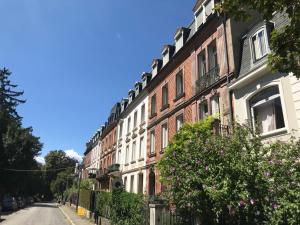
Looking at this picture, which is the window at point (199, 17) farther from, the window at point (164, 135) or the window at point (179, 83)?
the window at point (164, 135)

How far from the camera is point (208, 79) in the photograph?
15.8 metres

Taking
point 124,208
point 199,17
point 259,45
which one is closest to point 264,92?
point 259,45

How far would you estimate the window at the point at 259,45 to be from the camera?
1228cm

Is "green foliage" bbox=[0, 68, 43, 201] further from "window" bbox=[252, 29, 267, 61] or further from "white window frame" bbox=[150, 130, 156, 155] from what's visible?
"window" bbox=[252, 29, 267, 61]

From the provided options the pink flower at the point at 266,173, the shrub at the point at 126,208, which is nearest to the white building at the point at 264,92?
the pink flower at the point at 266,173

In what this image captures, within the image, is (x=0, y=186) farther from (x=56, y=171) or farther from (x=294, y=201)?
(x=56, y=171)

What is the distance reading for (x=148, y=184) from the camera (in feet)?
72.6

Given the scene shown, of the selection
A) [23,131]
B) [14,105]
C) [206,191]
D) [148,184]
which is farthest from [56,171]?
[206,191]

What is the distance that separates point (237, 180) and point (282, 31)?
13.8ft

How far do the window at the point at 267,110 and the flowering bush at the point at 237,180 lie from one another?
6.34 ft

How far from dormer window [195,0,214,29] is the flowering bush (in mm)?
9052

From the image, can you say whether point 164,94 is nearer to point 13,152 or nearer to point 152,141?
point 152,141

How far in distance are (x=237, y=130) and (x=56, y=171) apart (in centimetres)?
8892

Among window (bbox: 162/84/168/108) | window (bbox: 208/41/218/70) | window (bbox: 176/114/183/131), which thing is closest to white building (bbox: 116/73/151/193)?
window (bbox: 162/84/168/108)
